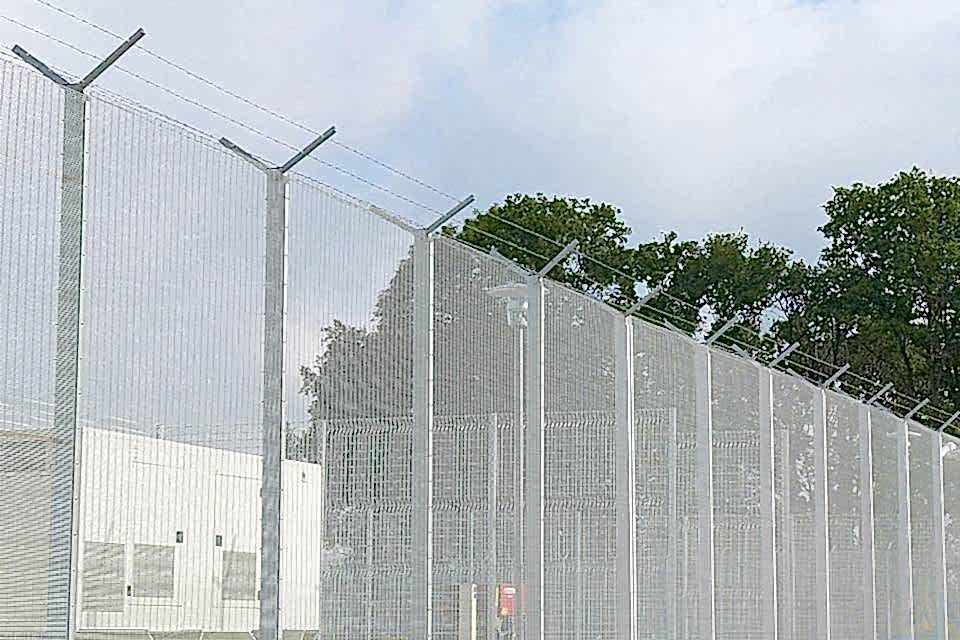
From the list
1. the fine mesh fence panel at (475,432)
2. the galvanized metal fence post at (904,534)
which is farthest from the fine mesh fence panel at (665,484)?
the galvanized metal fence post at (904,534)

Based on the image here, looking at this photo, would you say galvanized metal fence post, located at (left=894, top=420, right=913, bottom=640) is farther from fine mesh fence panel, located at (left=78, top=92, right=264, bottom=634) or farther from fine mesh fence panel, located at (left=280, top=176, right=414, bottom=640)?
fine mesh fence panel, located at (left=78, top=92, right=264, bottom=634)

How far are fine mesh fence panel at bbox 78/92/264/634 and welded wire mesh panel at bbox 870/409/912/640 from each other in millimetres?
13671

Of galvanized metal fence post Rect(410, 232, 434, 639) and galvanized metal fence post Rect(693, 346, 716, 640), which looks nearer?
galvanized metal fence post Rect(410, 232, 434, 639)

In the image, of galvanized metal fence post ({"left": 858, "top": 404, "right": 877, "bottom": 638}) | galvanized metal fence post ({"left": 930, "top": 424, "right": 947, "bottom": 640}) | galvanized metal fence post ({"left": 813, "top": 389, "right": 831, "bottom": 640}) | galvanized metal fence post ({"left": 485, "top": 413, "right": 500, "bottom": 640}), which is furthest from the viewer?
galvanized metal fence post ({"left": 930, "top": 424, "right": 947, "bottom": 640})

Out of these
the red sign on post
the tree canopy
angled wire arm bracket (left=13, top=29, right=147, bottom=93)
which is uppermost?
the tree canopy

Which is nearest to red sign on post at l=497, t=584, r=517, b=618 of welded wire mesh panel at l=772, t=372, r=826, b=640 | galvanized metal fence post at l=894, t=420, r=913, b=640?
welded wire mesh panel at l=772, t=372, r=826, b=640

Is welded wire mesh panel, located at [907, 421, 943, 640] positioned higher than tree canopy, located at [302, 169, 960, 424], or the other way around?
tree canopy, located at [302, 169, 960, 424]

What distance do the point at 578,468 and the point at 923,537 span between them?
487 inches

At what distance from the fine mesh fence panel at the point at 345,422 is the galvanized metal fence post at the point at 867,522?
11311 millimetres

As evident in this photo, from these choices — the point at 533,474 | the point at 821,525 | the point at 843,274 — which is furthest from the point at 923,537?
the point at 843,274

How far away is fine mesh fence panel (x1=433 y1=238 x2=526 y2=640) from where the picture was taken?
9.36 m

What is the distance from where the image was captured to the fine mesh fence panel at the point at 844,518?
717 inches

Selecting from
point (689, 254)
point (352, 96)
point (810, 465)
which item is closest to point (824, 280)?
point (689, 254)

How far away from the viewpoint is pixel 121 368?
6621 mm
